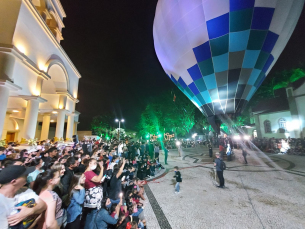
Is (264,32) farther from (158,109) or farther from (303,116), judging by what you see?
(158,109)

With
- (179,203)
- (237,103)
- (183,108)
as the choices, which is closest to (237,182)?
(179,203)

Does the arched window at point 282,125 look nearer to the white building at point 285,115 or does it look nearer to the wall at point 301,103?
the white building at point 285,115

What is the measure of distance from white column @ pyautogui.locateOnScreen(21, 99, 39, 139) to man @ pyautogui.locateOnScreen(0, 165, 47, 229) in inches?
413

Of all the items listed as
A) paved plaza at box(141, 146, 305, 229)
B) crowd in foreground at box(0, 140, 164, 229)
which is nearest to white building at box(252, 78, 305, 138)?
paved plaza at box(141, 146, 305, 229)

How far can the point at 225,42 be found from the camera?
24.7 ft

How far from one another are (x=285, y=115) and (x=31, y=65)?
109ft

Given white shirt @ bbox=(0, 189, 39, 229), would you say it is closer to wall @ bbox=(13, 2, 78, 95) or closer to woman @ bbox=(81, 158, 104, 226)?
woman @ bbox=(81, 158, 104, 226)

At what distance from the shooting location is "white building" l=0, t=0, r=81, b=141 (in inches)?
308

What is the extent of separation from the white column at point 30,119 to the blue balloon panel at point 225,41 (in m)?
10.0

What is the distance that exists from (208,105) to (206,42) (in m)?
3.59

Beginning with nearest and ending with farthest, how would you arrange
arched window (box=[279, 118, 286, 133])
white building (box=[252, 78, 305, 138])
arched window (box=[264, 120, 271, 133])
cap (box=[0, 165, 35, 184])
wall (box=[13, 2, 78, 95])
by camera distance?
cap (box=[0, 165, 35, 184]) → wall (box=[13, 2, 78, 95]) → white building (box=[252, 78, 305, 138]) → arched window (box=[279, 118, 286, 133]) → arched window (box=[264, 120, 271, 133])

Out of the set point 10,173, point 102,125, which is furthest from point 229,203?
point 102,125

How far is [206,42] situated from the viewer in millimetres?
7824

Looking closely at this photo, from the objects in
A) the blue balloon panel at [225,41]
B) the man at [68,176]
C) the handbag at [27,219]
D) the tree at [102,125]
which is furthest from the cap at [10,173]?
the tree at [102,125]
